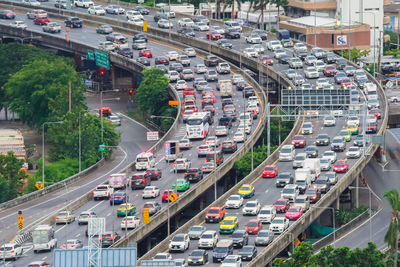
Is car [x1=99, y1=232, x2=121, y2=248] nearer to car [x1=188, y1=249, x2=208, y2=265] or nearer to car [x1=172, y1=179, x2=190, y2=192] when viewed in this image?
car [x1=188, y1=249, x2=208, y2=265]

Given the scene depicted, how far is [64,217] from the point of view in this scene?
479ft

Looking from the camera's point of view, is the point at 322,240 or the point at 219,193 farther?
the point at 219,193

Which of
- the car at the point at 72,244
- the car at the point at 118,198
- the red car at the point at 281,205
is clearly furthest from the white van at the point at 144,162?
the car at the point at 72,244

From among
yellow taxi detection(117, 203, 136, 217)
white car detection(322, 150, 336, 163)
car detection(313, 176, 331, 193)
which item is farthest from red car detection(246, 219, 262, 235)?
white car detection(322, 150, 336, 163)

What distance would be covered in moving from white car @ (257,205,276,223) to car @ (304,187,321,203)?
6.63 metres

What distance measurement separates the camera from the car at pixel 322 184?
15388cm

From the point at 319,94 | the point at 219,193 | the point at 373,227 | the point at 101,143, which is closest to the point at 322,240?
the point at 373,227

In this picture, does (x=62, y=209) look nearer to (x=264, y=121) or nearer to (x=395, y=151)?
(x=264, y=121)

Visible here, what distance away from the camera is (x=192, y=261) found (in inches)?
5089

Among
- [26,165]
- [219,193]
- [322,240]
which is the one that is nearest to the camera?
[322,240]

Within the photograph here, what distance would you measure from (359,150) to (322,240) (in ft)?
89.3

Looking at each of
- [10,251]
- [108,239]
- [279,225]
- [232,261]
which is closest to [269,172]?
[279,225]

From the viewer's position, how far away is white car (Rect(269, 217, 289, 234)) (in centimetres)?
13962

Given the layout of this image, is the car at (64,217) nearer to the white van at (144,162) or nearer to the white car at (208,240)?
the white car at (208,240)
